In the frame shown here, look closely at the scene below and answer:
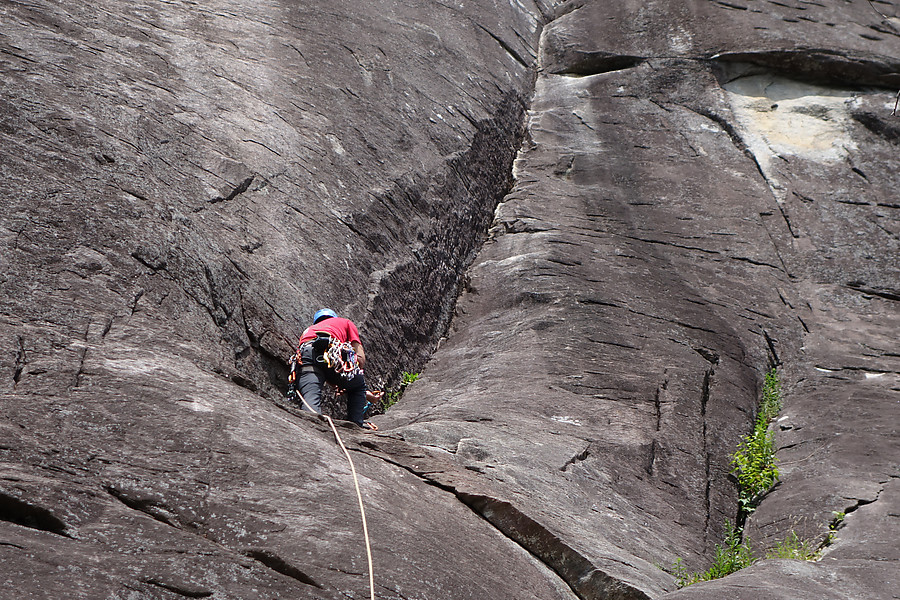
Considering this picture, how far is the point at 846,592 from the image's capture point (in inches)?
230

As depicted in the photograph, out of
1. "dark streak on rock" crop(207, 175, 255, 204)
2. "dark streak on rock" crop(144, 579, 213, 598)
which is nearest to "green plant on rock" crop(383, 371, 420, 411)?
"dark streak on rock" crop(207, 175, 255, 204)

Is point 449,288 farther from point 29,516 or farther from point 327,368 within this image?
point 29,516

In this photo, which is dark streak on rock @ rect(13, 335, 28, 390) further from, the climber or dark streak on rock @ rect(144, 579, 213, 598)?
the climber

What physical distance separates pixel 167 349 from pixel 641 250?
7.08 meters

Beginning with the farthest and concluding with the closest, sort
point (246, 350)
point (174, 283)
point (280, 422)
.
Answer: point (246, 350), point (174, 283), point (280, 422)

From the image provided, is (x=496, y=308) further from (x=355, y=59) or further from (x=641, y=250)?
(x=355, y=59)

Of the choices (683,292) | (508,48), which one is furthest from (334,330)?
(508,48)

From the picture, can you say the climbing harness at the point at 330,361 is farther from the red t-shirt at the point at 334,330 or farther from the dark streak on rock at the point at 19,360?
the dark streak on rock at the point at 19,360

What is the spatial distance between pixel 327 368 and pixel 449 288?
3886 millimetres

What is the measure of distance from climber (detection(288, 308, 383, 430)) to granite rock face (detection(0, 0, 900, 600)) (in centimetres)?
42

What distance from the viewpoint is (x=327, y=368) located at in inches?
299

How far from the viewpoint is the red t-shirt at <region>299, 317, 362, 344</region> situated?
7664 mm

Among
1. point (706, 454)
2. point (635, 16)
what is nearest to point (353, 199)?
point (706, 454)

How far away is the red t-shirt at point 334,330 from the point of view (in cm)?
766
